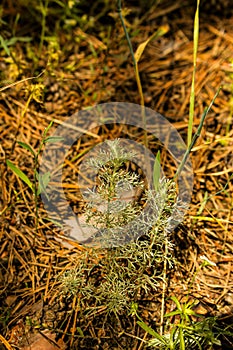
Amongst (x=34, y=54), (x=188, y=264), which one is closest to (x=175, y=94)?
(x=34, y=54)

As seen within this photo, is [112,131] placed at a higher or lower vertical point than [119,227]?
lower

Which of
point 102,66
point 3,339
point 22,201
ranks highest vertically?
point 102,66

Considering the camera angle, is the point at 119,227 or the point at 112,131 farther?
the point at 112,131

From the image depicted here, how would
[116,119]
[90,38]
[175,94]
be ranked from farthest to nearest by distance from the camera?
[90,38] → [175,94] → [116,119]

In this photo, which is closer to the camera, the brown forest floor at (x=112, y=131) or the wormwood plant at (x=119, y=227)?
the wormwood plant at (x=119, y=227)

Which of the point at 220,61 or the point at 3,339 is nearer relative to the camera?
the point at 3,339

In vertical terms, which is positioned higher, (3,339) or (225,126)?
(225,126)

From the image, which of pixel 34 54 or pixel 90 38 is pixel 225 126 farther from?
pixel 34 54

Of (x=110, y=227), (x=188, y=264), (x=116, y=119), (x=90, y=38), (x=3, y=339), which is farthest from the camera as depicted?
(x=90, y=38)
